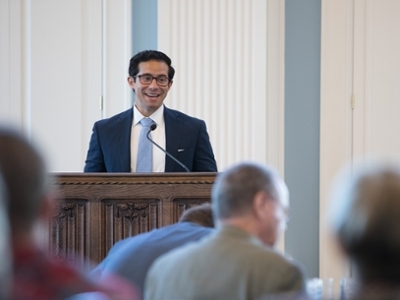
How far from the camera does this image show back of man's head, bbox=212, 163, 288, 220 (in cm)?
264

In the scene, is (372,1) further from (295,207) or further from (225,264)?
A: (225,264)

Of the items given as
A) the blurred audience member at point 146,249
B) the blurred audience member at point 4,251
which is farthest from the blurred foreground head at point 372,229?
the blurred audience member at point 146,249

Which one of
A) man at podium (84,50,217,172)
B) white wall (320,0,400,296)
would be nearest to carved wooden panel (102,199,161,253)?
man at podium (84,50,217,172)

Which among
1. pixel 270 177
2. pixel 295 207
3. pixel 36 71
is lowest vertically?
pixel 295 207

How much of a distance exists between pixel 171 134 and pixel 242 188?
8.63 feet

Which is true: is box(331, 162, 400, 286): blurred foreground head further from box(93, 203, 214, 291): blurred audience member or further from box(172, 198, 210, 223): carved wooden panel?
box(172, 198, 210, 223): carved wooden panel

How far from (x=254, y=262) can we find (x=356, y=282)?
2.67 feet

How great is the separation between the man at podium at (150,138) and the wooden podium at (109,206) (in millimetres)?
559

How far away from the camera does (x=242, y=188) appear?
264cm

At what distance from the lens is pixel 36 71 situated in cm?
716

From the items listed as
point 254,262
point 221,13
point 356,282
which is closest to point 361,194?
point 356,282

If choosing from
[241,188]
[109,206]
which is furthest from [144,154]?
[241,188]

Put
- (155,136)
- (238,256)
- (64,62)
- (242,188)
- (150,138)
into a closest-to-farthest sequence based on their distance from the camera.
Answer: (238,256)
(242,188)
(150,138)
(155,136)
(64,62)

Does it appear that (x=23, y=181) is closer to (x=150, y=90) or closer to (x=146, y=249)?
(x=146, y=249)
